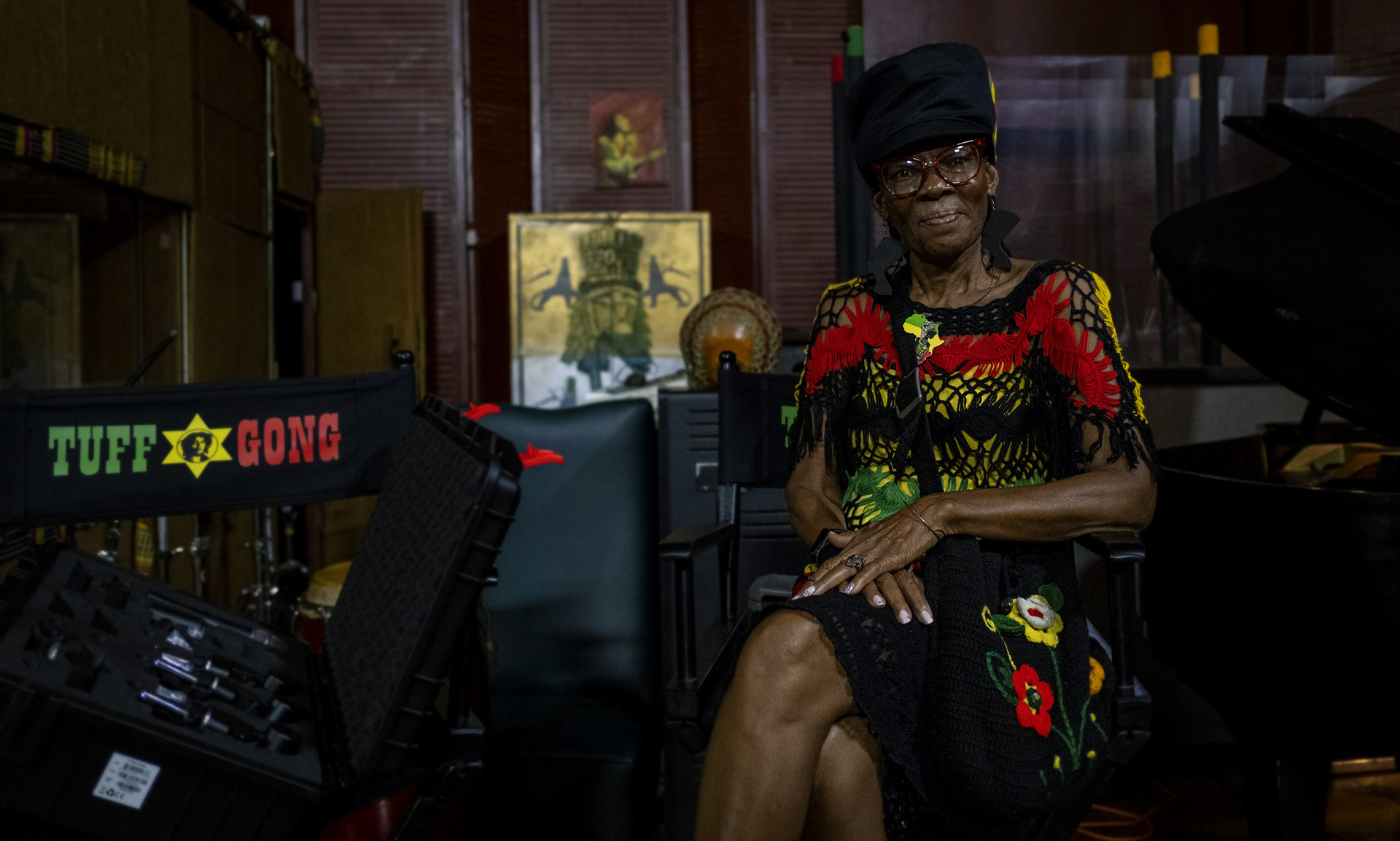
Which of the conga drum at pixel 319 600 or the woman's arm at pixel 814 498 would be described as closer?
the woman's arm at pixel 814 498

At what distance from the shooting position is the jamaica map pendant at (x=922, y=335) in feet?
4.50

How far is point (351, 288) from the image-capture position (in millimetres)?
4734

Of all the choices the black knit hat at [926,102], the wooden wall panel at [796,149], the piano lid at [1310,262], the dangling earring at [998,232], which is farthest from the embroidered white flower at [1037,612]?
the wooden wall panel at [796,149]

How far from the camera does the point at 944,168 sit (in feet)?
4.33

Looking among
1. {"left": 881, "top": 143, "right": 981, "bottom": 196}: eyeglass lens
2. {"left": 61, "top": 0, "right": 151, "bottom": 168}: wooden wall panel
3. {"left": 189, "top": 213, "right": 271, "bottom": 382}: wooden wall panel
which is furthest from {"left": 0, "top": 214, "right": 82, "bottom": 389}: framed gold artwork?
{"left": 881, "top": 143, "right": 981, "bottom": 196}: eyeglass lens

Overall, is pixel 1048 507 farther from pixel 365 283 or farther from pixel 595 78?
pixel 595 78

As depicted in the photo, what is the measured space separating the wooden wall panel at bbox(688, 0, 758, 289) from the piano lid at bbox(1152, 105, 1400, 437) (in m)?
3.03

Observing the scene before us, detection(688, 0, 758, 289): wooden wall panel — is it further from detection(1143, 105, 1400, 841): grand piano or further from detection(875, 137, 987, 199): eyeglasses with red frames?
detection(875, 137, 987, 199): eyeglasses with red frames

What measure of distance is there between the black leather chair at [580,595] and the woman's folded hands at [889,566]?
0.80m

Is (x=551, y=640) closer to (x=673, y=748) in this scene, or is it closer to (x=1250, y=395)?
(x=673, y=748)

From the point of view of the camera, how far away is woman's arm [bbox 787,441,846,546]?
4.58ft

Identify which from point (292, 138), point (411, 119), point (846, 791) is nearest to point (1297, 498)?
point (846, 791)

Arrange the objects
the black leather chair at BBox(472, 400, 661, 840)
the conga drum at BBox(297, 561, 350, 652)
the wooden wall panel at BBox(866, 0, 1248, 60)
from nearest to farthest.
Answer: the black leather chair at BBox(472, 400, 661, 840)
the conga drum at BBox(297, 561, 350, 652)
the wooden wall panel at BBox(866, 0, 1248, 60)

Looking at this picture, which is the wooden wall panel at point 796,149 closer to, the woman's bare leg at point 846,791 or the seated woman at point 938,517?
the seated woman at point 938,517
